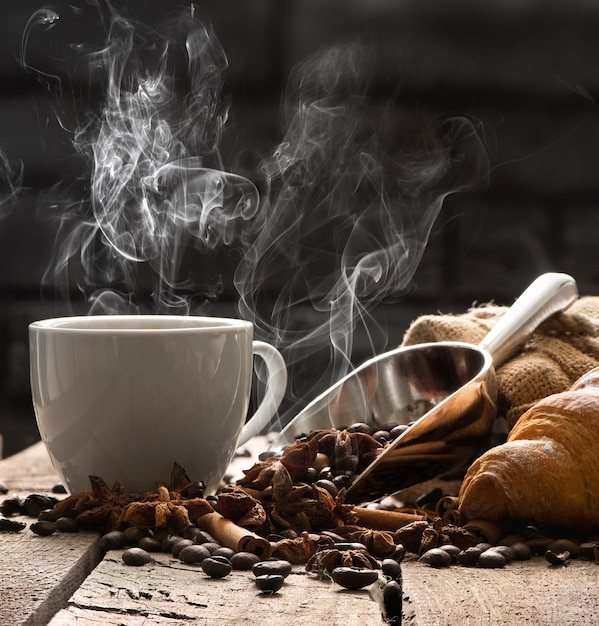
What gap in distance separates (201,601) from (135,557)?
124 millimetres

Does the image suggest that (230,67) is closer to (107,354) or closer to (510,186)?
(510,186)

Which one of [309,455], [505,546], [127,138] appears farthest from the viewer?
[127,138]

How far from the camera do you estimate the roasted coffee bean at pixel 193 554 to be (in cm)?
82

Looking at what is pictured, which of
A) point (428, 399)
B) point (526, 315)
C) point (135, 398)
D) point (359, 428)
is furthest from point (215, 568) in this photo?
point (526, 315)

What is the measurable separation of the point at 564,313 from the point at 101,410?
27.7 inches

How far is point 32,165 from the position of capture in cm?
273

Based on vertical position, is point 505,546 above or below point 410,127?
below

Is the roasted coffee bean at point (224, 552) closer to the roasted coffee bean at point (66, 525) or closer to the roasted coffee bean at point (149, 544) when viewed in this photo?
the roasted coffee bean at point (149, 544)

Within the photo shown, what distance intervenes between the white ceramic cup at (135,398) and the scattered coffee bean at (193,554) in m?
0.18

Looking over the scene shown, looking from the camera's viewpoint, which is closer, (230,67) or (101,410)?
(101,410)

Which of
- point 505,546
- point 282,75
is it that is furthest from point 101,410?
point 282,75

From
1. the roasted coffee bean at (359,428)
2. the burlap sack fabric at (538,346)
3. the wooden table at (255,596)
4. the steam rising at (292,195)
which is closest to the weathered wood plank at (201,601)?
the wooden table at (255,596)

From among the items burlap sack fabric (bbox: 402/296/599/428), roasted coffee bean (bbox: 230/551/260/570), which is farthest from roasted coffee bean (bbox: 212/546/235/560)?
burlap sack fabric (bbox: 402/296/599/428)

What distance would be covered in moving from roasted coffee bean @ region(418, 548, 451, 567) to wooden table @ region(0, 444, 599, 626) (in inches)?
0.4
